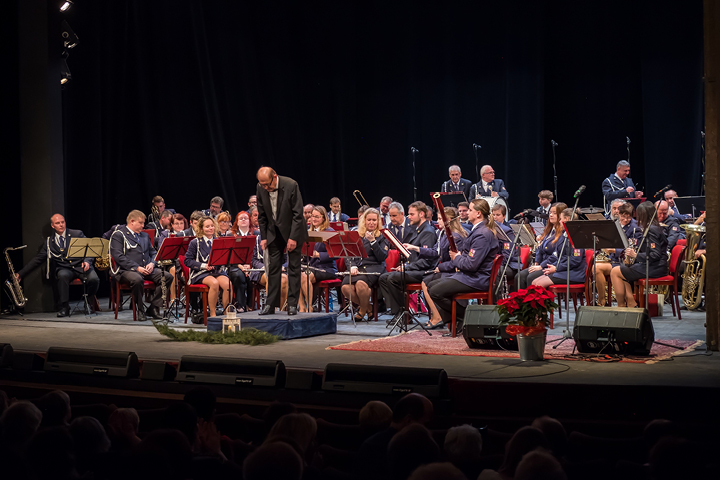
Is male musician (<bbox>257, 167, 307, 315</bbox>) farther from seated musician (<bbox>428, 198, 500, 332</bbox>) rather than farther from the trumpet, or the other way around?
the trumpet

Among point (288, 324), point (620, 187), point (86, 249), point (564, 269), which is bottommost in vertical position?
point (288, 324)

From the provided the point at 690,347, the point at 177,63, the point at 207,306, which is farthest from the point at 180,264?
the point at 690,347

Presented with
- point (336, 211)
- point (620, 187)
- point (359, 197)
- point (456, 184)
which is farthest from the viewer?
point (359, 197)

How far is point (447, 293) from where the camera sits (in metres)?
6.80

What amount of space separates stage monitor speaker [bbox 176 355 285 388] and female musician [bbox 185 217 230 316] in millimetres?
3138

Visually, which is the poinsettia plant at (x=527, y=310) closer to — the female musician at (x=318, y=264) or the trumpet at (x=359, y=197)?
the female musician at (x=318, y=264)

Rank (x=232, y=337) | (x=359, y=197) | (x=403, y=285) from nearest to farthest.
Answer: (x=232, y=337)
(x=403, y=285)
(x=359, y=197)

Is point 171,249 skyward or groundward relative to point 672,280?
skyward

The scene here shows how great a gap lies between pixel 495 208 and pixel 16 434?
6.86m

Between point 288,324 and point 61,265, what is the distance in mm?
4053

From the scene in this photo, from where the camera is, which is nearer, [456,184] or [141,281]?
[141,281]

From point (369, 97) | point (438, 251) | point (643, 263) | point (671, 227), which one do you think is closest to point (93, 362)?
point (438, 251)

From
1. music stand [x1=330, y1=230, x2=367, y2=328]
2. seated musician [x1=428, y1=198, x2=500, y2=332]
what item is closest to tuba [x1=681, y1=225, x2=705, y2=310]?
seated musician [x1=428, y1=198, x2=500, y2=332]

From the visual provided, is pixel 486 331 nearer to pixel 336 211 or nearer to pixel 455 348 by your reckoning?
pixel 455 348
